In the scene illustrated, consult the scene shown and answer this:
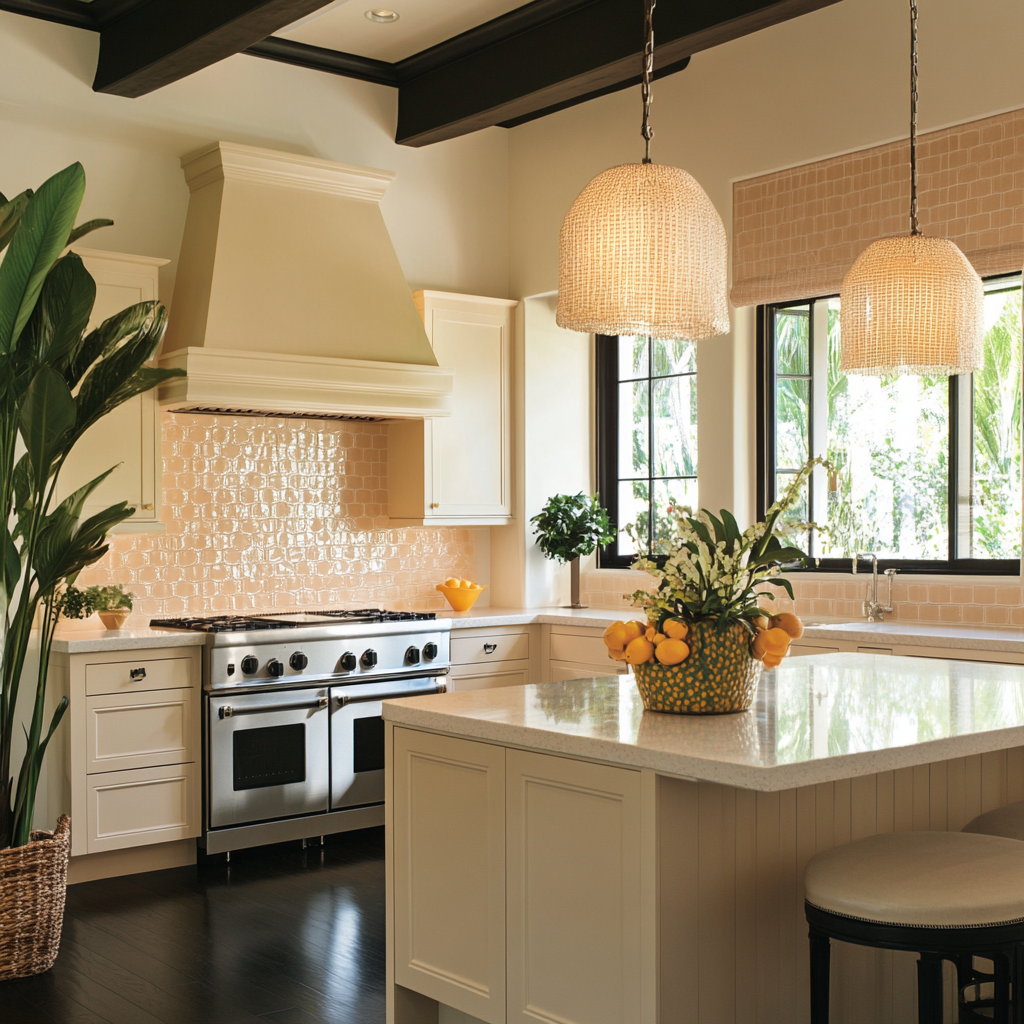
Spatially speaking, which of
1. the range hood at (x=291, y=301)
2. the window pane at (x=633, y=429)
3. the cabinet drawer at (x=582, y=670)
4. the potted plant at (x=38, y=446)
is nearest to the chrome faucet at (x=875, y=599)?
the cabinet drawer at (x=582, y=670)

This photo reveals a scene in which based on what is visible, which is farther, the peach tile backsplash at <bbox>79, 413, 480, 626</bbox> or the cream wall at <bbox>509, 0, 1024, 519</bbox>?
the peach tile backsplash at <bbox>79, 413, 480, 626</bbox>

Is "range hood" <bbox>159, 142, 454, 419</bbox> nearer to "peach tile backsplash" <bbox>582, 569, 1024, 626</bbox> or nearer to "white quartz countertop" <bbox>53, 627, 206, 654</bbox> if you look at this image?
"white quartz countertop" <bbox>53, 627, 206, 654</bbox>

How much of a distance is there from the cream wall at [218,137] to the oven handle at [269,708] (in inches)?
78.7

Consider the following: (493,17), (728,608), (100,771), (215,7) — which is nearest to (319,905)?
(100,771)

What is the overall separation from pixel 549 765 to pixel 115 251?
3854 mm

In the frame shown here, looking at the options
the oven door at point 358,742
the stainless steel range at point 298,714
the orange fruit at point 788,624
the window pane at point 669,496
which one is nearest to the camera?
the orange fruit at point 788,624

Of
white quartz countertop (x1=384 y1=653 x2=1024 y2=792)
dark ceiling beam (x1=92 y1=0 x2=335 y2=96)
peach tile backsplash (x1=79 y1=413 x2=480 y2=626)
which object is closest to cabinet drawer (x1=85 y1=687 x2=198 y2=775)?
peach tile backsplash (x1=79 y1=413 x2=480 y2=626)

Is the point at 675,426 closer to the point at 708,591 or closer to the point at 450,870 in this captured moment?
the point at 708,591

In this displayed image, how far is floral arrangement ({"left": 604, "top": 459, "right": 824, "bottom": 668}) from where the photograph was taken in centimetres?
272

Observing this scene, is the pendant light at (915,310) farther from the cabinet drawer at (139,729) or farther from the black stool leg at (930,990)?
the cabinet drawer at (139,729)

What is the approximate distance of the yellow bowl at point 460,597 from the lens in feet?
20.5

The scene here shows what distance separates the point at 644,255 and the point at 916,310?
0.85 m

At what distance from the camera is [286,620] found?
221 inches

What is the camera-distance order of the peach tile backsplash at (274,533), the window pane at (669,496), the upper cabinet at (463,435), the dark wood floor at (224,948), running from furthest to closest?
the window pane at (669,496), the upper cabinet at (463,435), the peach tile backsplash at (274,533), the dark wood floor at (224,948)
